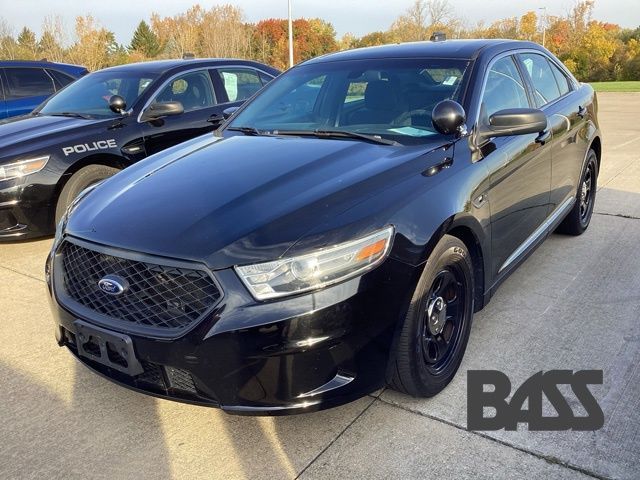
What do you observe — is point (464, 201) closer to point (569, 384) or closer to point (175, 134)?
point (569, 384)

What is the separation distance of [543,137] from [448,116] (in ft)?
3.95

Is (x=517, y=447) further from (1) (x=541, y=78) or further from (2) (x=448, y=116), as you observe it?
(1) (x=541, y=78)

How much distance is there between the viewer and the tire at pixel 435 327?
2.50 meters

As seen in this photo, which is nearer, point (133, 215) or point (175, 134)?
point (133, 215)

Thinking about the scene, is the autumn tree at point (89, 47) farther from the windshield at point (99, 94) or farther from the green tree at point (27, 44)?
the windshield at point (99, 94)

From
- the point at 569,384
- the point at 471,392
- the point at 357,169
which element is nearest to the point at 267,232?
the point at 357,169

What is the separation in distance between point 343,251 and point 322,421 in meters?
0.91

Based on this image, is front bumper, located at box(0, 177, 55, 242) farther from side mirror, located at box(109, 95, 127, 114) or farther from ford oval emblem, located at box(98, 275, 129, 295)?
ford oval emblem, located at box(98, 275, 129, 295)

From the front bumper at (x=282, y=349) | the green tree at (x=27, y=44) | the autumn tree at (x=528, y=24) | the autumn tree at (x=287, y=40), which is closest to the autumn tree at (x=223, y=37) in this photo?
the autumn tree at (x=287, y=40)

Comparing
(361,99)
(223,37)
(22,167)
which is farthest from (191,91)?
(223,37)

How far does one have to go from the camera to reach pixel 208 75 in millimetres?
6277

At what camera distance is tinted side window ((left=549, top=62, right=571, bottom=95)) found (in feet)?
15.2

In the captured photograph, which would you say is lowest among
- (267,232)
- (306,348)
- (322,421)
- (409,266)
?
(322,421)

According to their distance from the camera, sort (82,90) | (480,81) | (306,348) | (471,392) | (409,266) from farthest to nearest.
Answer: (82,90) → (480,81) → (471,392) → (409,266) → (306,348)
